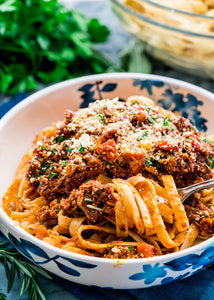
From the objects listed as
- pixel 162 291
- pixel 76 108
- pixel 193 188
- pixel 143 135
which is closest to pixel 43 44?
pixel 76 108

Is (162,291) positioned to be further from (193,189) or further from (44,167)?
(44,167)

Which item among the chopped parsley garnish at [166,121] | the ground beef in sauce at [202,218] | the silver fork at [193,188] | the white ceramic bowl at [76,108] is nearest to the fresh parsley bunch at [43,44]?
the white ceramic bowl at [76,108]

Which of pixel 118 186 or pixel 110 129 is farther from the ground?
pixel 110 129

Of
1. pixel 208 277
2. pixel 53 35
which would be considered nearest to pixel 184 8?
pixel 53 35

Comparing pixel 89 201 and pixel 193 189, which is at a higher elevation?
pixel 89 201

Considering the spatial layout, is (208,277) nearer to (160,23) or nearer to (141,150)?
(141,150)

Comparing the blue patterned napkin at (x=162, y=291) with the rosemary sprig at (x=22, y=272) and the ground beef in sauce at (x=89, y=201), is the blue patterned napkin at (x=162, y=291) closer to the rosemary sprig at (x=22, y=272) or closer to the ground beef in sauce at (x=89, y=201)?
the rosemary sprig at (x=22, y=272)
